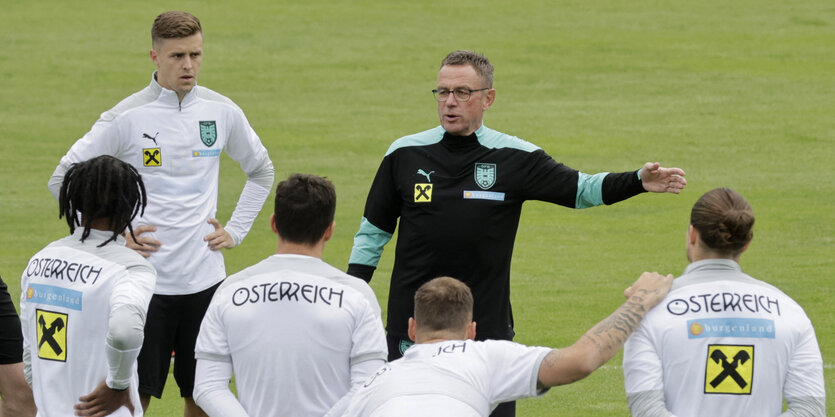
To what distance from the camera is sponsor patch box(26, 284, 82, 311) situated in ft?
17.3

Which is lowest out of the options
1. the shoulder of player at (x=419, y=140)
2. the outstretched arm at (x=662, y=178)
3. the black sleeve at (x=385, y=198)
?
the black sleeve at (x=385, y=198)

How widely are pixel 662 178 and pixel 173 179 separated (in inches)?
114

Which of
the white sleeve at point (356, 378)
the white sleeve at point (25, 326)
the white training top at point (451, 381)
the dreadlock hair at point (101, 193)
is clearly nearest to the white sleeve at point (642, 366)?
the white training top at point (451, 381)

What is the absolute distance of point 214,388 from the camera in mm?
5070

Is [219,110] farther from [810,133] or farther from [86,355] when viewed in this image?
[810,133]

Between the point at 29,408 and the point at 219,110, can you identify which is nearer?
the point at 29,408

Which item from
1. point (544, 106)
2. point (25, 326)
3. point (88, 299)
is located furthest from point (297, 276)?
point (544, 106)

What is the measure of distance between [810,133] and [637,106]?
3136 millimetres

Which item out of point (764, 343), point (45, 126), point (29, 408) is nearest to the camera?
point (764, 343)

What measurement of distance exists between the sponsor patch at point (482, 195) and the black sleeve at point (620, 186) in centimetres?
55

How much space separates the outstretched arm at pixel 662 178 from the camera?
6.28 metres

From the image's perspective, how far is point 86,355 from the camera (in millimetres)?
5367

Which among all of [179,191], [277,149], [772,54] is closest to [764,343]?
[179,191]

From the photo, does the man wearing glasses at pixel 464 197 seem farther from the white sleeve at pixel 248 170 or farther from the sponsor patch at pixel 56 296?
the sponsor patch at pixel 56 296
